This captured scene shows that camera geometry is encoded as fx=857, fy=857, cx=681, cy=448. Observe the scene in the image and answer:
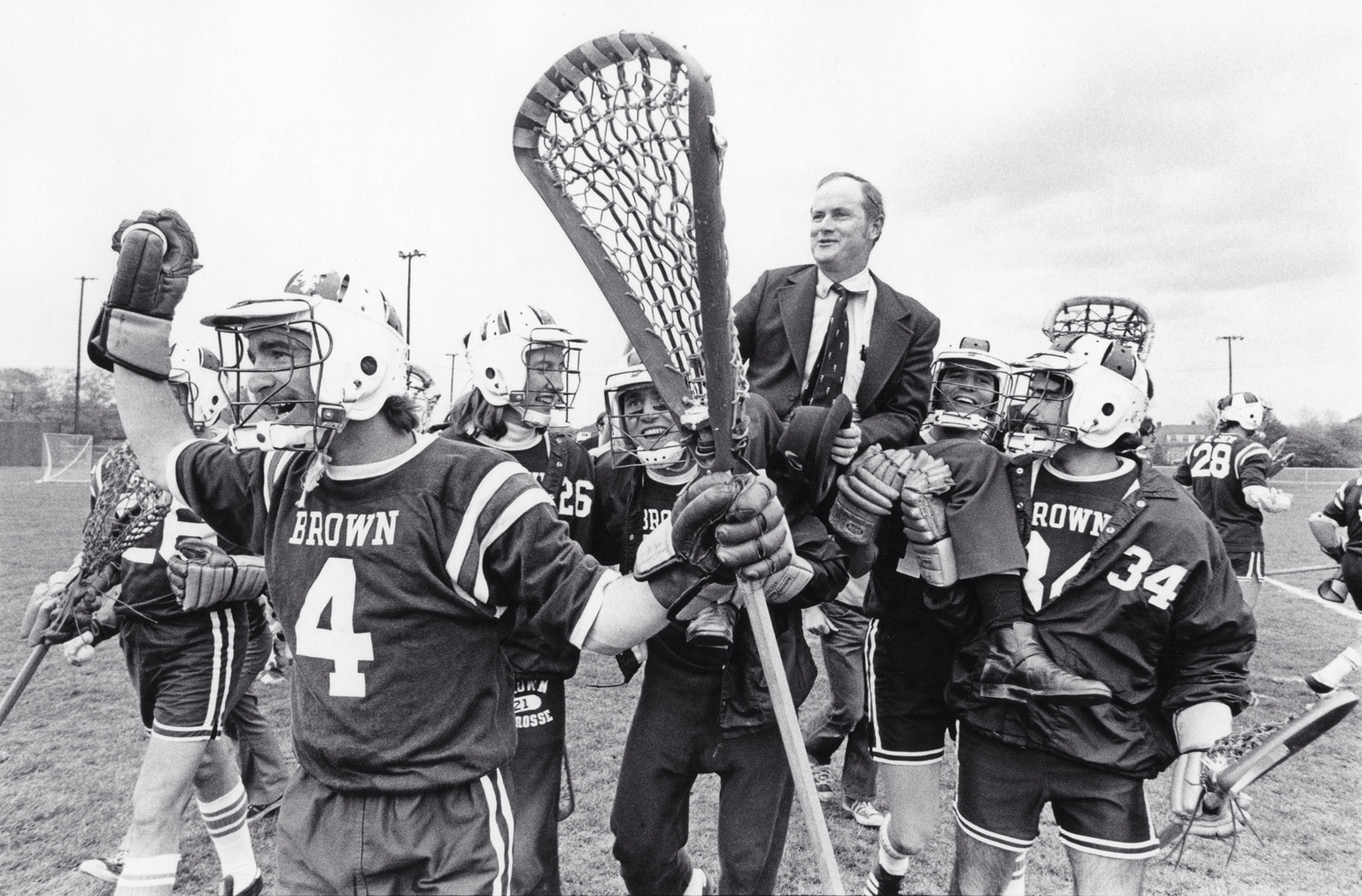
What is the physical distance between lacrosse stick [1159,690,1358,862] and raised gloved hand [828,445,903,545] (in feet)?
4.47

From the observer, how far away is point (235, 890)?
3922 millimetres

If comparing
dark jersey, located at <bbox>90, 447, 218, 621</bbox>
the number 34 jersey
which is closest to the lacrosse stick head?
the number 34 jersey

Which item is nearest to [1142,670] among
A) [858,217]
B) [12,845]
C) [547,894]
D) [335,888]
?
[858,217]

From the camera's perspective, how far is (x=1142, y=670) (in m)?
3.01

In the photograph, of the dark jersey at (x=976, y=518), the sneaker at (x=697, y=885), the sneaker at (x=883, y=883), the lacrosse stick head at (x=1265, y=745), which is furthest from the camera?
the sneaker at (x=883, y=883)

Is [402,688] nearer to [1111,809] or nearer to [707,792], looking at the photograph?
[1111,809]

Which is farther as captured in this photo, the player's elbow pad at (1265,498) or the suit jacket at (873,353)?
the player's elbow pad at (1265,498)

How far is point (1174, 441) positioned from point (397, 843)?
55.7m

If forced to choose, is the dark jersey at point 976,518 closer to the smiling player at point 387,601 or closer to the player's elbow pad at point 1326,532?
the smiling player at point 387,601

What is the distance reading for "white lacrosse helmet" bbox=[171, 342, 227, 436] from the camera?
4.30 meters

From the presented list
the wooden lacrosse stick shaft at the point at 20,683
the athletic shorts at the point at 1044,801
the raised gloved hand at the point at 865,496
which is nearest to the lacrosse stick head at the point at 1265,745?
the athletic shorts at the point at 1044,801

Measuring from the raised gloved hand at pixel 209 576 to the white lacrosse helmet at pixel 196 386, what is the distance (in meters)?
0.79

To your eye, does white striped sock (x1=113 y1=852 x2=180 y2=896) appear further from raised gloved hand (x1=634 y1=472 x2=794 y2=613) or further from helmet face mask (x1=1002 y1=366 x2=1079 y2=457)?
helmet face mask (x1=1002 y1=366 x2=1079 y2=457)

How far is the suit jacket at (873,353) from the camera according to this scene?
11.5 feet
